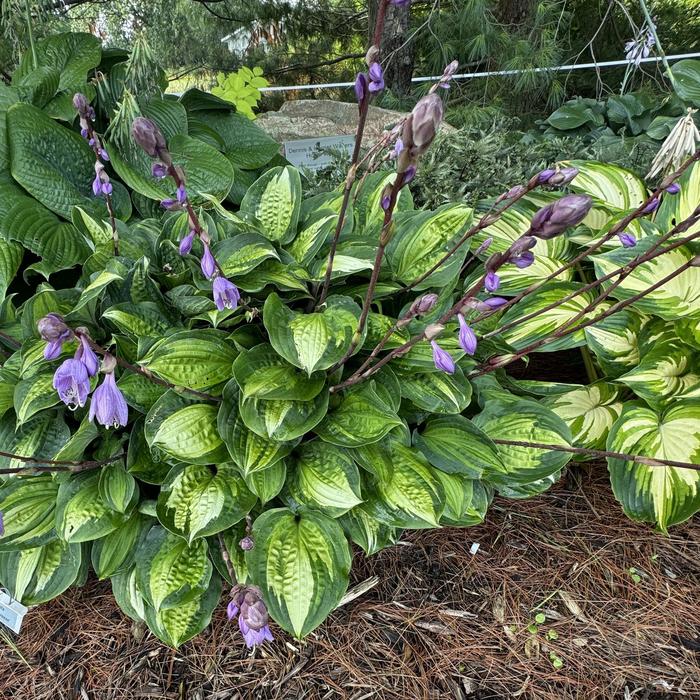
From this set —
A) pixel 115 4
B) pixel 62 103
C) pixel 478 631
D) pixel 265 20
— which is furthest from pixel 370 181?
pixel 265 20

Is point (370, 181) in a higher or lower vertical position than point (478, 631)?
higher

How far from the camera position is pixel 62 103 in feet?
5.69

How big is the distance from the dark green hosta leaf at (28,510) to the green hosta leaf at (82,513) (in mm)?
76

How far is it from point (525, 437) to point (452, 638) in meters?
0.51

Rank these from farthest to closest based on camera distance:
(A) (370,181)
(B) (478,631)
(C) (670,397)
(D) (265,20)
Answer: (D) (265,20) → (A) (370,181) → (C) (670,397) → (B) (478,631)

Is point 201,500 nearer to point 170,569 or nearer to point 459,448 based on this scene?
point 170,569

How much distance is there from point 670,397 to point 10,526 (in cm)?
163

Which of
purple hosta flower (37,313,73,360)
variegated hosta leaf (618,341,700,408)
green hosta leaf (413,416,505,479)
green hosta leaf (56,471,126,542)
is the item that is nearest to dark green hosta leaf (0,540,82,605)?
green hosta leaf (56,471,126,542)

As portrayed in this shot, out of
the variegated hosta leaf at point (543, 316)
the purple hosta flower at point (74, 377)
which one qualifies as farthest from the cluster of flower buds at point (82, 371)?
the variegated hosta leaf at point (543, 316)

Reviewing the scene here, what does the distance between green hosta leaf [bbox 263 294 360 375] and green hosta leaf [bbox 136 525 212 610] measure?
50 centimetres

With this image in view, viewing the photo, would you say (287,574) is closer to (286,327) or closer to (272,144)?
(286,327)

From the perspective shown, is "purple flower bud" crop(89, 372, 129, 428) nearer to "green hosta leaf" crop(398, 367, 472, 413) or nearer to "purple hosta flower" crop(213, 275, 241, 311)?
"purple hosta flower" crop(213, 275, 241, 311)

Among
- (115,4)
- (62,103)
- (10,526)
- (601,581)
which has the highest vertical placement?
(115,4)

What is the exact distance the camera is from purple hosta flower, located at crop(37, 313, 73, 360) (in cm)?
74
